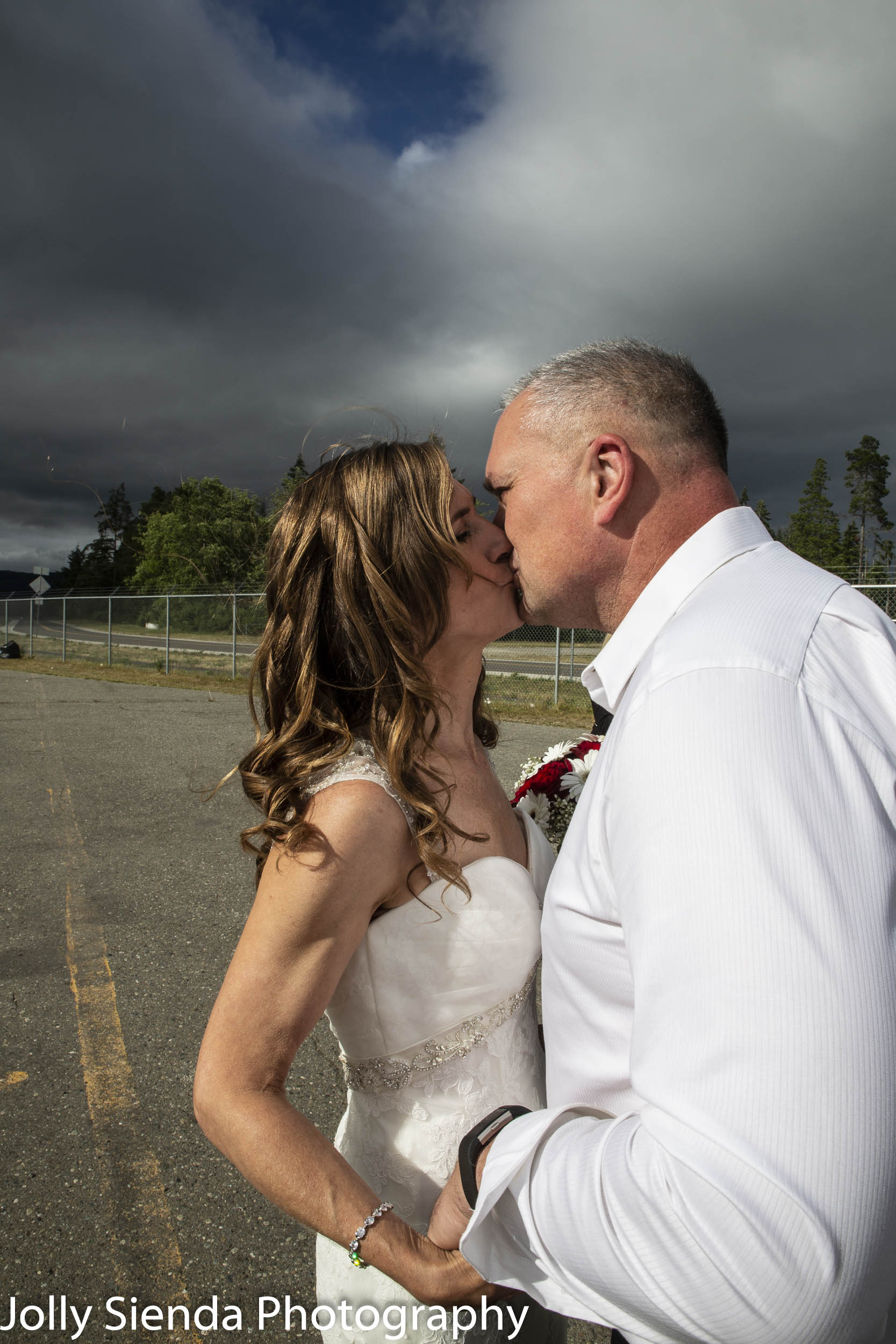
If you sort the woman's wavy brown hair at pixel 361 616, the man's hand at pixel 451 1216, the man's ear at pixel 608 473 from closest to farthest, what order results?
the man's hand at pixel 451 1216, the man's ear at pixel 608 473, the woman's wavy brown hair at pixel 361 616

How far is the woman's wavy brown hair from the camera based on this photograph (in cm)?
176

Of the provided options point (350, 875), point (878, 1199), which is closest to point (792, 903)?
point (878, 1199)

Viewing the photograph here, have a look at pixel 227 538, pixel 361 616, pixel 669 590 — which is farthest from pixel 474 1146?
pixel 227 538

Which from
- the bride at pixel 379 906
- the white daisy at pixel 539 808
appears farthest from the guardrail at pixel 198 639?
the bride at pixel 379 906

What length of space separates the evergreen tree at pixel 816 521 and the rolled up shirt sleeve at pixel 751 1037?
2201 inches

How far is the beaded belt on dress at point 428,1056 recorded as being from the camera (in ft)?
5.58

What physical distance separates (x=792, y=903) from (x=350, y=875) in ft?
2.91

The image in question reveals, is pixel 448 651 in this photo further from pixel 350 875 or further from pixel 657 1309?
pixel 657 1309

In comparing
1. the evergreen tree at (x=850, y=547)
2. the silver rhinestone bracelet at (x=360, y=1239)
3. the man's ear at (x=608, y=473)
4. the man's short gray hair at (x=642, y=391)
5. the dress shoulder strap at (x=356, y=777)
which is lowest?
the silver rhinestone bracelet at (x=360, y=1239)

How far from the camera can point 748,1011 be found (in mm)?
748

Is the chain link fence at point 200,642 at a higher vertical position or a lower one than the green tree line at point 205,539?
lower

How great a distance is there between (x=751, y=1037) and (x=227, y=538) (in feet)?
68.4

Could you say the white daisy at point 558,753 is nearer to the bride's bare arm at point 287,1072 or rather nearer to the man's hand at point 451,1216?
the bride's bare arm at point 287,1072

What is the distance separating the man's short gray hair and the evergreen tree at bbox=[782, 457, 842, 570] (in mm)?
55086
